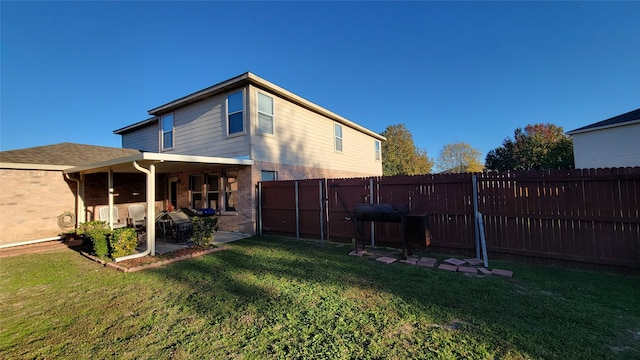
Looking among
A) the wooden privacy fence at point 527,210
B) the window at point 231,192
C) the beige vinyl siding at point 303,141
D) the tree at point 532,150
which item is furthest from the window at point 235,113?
the tree at point 532,150

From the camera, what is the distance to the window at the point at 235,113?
31.6ft

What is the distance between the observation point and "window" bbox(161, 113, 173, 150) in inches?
481

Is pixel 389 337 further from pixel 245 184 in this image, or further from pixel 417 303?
pixel 245 184

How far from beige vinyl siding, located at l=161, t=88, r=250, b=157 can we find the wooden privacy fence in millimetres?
4636

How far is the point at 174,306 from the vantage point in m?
3.64

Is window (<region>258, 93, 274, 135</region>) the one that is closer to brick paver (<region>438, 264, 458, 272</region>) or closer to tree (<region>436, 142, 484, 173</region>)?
brick paver (<region>438, 264, 458, 272</region>)

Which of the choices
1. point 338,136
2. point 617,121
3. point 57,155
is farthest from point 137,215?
point 617,121

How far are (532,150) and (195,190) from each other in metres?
32.5

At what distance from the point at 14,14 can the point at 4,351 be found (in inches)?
372

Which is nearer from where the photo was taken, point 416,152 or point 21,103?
point 21,103

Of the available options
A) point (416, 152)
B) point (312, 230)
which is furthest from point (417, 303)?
point (416, 152)

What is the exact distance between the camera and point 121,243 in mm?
6168

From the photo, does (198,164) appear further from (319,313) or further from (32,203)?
(319,313)

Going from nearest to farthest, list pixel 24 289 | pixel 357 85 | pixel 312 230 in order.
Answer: pixel 24 289 < pixel 312 230 < pixel 357 85
